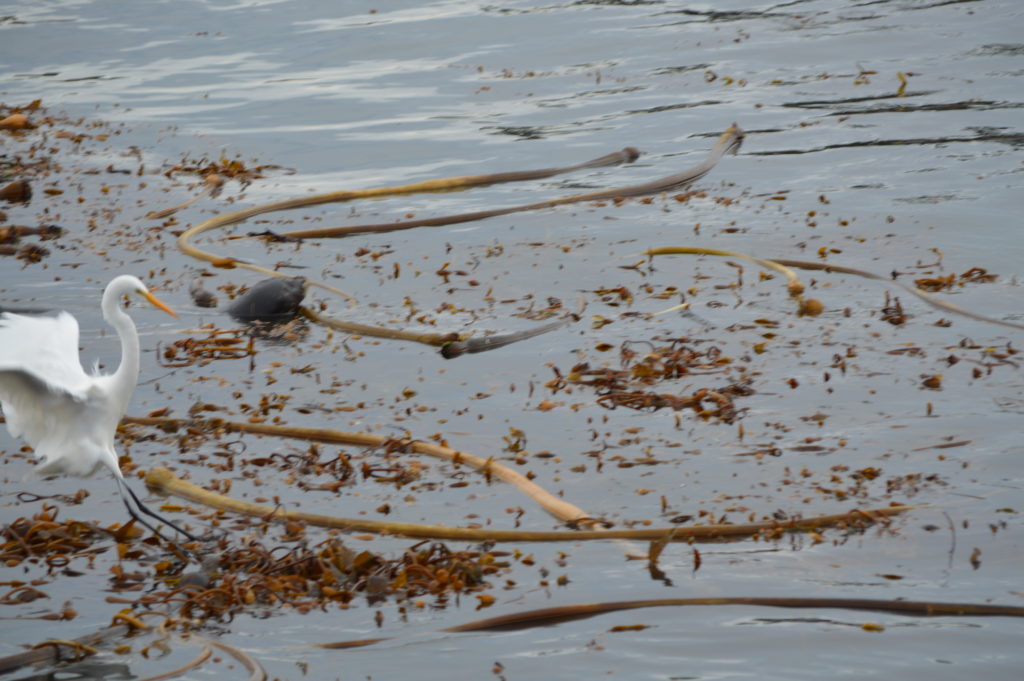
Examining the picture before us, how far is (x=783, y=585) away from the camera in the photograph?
17.0ft

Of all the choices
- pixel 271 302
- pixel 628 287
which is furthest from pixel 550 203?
pixel 271 302

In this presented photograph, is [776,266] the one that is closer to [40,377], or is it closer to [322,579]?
[322,579]

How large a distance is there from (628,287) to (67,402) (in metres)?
4.60

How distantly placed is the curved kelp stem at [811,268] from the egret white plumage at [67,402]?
462 centimetres

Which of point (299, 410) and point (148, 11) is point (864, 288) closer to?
point (299, 410)

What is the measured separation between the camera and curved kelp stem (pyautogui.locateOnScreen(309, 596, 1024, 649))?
4.91m

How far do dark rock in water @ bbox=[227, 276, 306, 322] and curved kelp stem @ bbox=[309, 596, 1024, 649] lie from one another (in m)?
4.17

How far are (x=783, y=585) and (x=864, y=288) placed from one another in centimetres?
415

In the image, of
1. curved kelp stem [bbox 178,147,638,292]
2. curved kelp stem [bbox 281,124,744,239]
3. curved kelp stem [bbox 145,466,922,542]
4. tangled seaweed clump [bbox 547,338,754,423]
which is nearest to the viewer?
curved kelp stem [bbox 145,466,922,542]

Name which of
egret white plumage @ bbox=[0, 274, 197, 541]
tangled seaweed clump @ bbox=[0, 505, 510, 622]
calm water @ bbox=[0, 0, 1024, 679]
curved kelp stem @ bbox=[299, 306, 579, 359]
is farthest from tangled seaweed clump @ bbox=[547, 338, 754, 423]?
egret white plumage @ bbox=[0, 274, 197, 541]

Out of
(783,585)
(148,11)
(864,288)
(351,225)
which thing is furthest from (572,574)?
(148,11)

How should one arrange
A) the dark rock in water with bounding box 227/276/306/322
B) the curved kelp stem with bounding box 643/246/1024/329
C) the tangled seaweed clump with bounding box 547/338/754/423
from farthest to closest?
the dark rock in water with bounding box 227/276/306/322 → the curved kelp stem with bounding box 643/246/1024/329 → the tangled seaweed clump with bounding box 547/338/754/423

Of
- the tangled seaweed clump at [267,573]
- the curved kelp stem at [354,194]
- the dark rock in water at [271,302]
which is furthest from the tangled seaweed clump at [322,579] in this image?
the curved kelp stem at [354,194]

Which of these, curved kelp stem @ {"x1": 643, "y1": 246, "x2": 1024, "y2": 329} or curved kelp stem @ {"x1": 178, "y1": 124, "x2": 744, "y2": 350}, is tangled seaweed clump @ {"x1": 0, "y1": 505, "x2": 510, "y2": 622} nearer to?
curved kelp stem @ {"x1": 178, "y1": 124, "x2": 744, "y2": 350}
